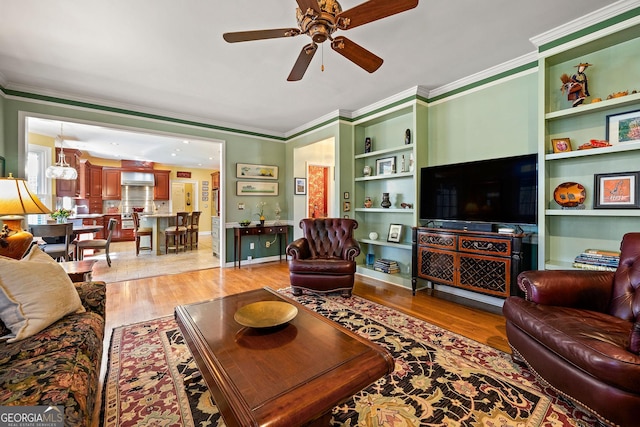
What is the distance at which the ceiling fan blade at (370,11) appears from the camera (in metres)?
1.60

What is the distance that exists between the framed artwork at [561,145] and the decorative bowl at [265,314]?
2893mm

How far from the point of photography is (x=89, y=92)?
374 cm

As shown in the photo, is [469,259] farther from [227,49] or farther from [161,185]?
[161,185]

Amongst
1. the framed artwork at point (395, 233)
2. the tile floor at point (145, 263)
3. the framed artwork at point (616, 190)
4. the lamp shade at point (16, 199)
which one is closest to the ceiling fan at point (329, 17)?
the lamp shade at point (16, 199)

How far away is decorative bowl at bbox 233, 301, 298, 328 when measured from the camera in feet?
5.11

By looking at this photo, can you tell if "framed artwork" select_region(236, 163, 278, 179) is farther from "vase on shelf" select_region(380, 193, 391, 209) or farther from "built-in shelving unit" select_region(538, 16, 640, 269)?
"built-in shelving unit" select_region(538, 16, 640, 269)

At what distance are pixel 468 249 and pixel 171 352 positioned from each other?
3.04 metres

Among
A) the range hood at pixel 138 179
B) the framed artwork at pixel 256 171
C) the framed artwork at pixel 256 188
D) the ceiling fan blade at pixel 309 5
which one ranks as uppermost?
the ceiling fan blade at pixel 309 5

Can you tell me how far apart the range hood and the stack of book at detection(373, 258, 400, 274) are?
329 inches

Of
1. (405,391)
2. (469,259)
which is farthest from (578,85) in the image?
(405,391)

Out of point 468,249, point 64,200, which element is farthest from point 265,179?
point 64,200

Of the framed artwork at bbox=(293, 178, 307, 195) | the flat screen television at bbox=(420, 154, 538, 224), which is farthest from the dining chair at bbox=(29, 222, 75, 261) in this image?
the flat screen television at bbox=(420, 154, 538, 224)

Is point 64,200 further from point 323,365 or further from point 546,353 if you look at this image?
point 546,353

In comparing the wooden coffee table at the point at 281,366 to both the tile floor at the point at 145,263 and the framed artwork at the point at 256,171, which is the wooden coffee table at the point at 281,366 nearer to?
the tile floor at the point at 145,263
